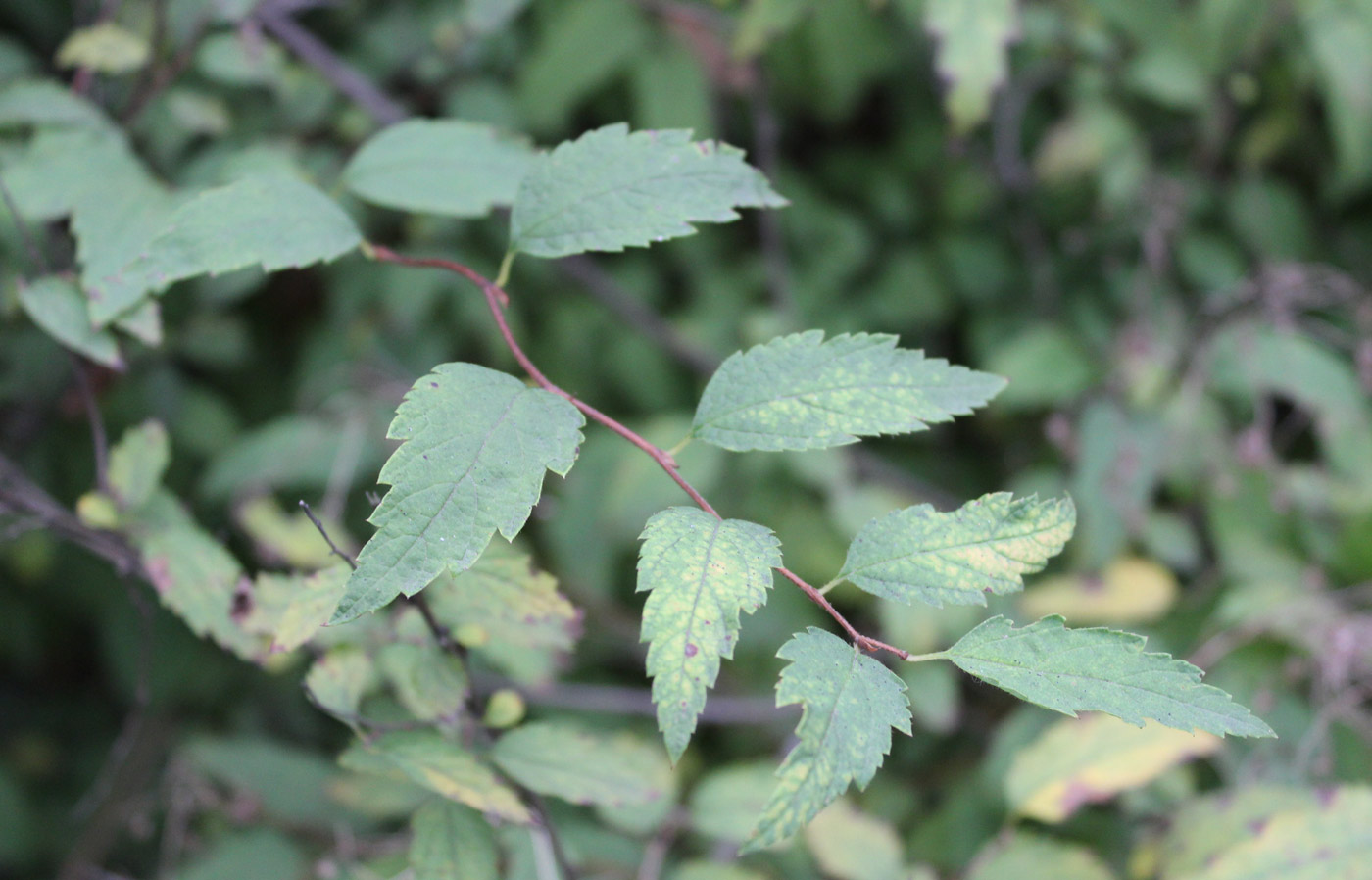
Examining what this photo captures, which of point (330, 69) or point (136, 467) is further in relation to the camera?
point (330, 69)

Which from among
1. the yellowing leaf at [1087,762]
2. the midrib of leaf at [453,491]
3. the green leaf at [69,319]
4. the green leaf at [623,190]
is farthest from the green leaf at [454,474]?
the yellowing leaf at [1087,762]

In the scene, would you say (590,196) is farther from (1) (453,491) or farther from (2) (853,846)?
(2) (853,846)

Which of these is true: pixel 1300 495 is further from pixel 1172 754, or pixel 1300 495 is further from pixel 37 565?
pixel 37 565

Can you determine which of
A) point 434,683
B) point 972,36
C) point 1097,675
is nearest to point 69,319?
point 434,683

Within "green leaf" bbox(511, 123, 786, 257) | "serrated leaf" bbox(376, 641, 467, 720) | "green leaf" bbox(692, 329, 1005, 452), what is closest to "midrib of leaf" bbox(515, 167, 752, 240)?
"green leaf" bbox(511, 123, 786, 257)

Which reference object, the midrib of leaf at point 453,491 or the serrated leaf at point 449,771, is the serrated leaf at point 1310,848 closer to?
the serrated leaf at point 449,771
